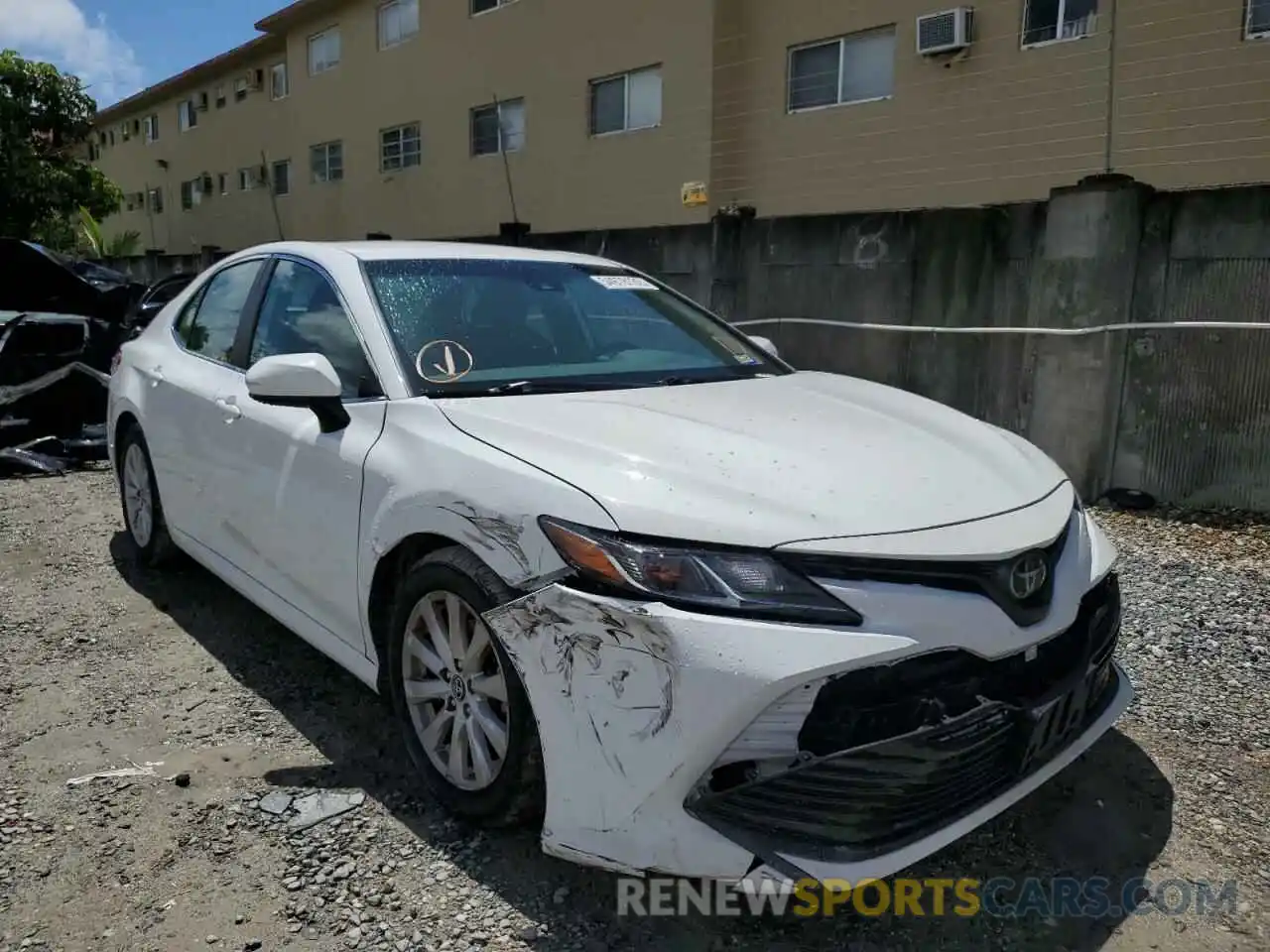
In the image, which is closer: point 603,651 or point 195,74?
point 603,651

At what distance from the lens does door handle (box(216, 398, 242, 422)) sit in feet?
11.5

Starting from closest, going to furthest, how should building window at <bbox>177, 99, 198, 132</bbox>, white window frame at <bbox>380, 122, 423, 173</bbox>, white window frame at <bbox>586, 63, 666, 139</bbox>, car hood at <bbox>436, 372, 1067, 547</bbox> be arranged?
car hood at <bbox>436, 372, 1067, 547</bbox>
white window frame at <bbox>586, 63, 666, 139</bbox>
white window frame at <bbox>380, 122, 423, 173</bbox>
building window at <bbox>177, 99, 198, 132</bbox>

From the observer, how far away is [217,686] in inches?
138

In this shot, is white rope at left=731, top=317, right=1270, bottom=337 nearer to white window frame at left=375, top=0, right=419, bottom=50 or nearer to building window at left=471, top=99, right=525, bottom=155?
building window at left=471, top=99, right=525, bottom=155

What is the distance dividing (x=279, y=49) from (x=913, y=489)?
24.3 meters

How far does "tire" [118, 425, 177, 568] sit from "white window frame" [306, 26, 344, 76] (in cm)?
1747

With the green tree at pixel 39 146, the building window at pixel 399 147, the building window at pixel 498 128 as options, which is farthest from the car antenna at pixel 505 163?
the green tree at pixel 39 146

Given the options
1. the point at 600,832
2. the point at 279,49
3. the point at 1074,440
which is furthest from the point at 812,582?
the point at 279,49

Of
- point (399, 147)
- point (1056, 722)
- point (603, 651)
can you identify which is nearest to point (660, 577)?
point (603, 651)

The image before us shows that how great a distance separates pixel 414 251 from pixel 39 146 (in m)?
21.4

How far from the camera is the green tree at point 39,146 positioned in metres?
19.5

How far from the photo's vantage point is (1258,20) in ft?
27.6

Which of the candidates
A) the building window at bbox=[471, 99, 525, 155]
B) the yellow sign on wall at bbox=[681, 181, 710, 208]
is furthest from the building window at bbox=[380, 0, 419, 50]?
the yellow sign on wall at bbox=[681, 181, 710, 208]

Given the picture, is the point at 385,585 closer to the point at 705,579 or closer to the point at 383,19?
the point at 705,579
